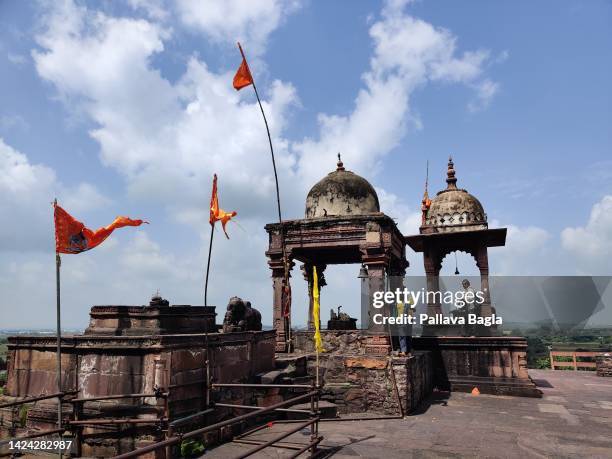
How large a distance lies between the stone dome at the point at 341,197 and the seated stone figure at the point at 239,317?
498 cm

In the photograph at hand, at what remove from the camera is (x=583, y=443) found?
888cm

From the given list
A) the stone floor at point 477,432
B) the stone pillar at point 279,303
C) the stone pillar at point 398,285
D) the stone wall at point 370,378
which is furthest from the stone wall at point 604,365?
the stone pillar at point 279,303

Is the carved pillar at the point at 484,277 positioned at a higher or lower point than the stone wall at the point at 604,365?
higher

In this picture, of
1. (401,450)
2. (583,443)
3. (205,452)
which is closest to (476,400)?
(583,443)

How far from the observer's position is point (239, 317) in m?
11.4

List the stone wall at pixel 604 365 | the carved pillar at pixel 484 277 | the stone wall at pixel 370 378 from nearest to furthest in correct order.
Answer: the stone wall at pixel 370 378 → the carved pillar at pixel 484 277 → the stone wall at pixel 604 365

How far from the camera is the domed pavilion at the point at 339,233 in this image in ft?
45.2

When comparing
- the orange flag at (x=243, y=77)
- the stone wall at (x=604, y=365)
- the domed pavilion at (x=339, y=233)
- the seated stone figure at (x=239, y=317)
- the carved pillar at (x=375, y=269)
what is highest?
the orange flag at (x=243, y=77)

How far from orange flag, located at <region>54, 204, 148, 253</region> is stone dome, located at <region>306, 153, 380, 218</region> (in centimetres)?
795

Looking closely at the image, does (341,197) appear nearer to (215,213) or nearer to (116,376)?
(215,213)

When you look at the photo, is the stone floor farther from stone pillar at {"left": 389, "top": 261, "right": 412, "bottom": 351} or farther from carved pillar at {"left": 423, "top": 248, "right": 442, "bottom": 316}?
carved pillar at {"left": 423, "top": 248, "right": 442, "bottom": 316}

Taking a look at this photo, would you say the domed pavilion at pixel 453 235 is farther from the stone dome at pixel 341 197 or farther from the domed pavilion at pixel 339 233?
the stone dome at pixel 341 197

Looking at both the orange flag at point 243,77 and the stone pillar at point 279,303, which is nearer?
the orange flag at point 243,77

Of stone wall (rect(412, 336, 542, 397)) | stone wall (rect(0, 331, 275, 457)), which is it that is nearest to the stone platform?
stone wall (rect(0, 331, 275, 457))
